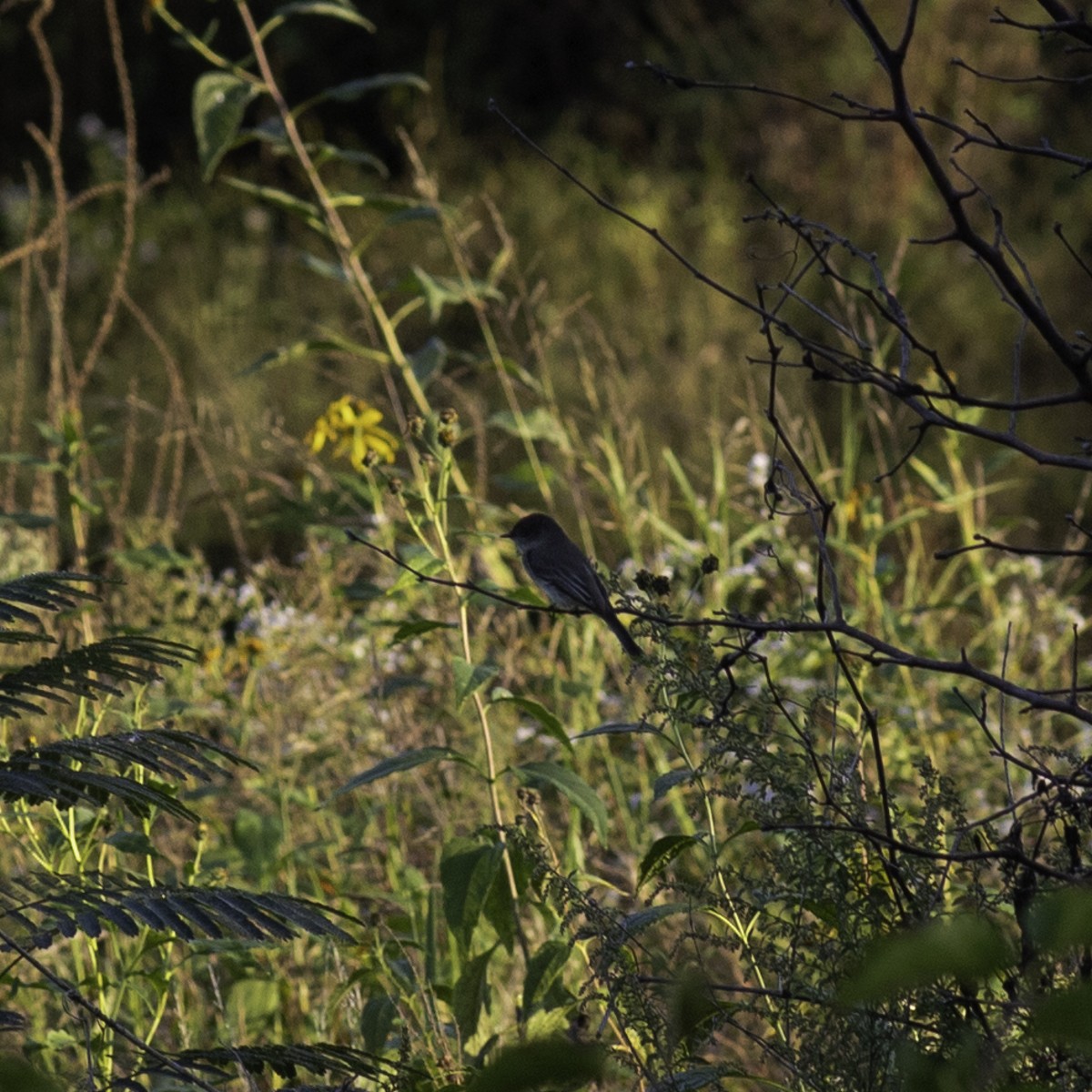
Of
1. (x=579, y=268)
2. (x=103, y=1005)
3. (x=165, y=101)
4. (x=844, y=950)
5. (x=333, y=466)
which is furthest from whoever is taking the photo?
(x=165, y=101)

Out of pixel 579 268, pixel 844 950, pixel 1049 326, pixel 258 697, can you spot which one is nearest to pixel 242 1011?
pixel 258 697

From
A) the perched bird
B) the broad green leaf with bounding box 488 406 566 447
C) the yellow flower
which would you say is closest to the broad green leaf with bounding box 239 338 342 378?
the yellow flower

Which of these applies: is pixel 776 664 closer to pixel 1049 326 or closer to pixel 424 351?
pixel 424 351

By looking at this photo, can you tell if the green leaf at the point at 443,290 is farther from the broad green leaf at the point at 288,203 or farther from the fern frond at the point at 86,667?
the fern frond at the point at 86,667

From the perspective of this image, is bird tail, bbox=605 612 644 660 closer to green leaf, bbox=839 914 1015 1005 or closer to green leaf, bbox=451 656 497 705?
green leaf, bbox=451 656 497 705

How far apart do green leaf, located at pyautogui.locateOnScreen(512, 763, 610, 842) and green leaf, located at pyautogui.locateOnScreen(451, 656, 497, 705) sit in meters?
0.16

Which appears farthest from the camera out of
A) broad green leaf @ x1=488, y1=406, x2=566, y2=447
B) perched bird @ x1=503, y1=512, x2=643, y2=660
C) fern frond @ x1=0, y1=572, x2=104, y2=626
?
broad green leaf @ x1=488, y1=406, x2=566, y2=447

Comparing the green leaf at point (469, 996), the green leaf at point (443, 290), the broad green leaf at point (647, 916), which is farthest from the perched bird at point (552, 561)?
the broad green leaf at point (647, 916)

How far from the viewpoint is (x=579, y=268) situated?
9.57 meters

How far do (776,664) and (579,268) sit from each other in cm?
614

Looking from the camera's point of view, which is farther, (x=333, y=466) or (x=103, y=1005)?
(x=333, y=466)

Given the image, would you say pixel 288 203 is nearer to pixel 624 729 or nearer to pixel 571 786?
pixel 571 786

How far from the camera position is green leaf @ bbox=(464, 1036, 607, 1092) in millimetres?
597

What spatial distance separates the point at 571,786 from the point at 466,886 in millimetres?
219
